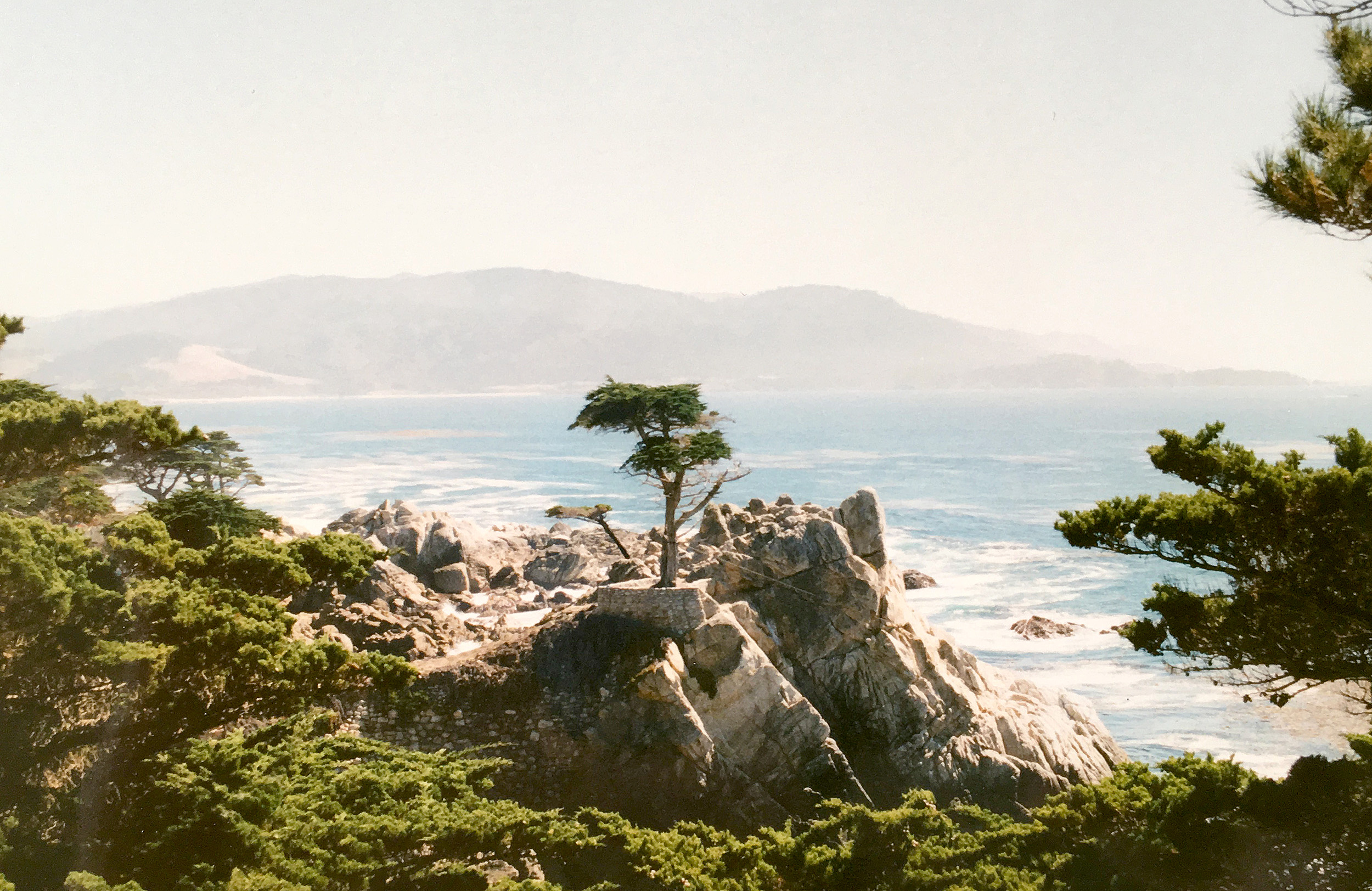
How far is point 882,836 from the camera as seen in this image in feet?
43.7

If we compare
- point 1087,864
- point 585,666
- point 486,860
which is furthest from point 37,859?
point 1087,864

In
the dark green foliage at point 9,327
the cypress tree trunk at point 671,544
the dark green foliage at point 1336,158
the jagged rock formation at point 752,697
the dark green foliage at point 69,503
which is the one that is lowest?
the jagged rock formation at point 752,697

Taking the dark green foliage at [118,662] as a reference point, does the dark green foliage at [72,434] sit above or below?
above

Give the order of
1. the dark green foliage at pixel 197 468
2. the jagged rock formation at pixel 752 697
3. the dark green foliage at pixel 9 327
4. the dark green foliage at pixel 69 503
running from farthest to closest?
the dark green foliage at pixel 197 468 → the jagged rock formation at pixel 752 697 → the dark green foliage at pixel 69 503 → the dark green foliage at pixel 9 327

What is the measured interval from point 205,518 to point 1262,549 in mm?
15802

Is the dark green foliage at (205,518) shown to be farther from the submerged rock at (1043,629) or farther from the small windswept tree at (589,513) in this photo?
the submerged rock at (1043,629)

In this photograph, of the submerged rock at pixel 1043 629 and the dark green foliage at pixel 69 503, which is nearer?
the dark green foliage at pixel 69 503

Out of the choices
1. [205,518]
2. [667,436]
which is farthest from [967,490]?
[205,518]

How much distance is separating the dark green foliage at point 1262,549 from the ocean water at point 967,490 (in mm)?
15614

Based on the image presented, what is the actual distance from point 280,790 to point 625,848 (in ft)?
16.2

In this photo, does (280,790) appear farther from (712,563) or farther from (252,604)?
(712,563)

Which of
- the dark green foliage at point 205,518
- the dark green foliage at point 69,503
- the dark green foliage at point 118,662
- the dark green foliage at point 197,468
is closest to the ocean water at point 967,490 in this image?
the dark green foliage at point 197,468

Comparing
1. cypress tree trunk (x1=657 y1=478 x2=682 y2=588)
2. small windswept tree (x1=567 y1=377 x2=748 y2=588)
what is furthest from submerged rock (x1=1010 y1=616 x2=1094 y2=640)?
cypress tree trunk (x1=657 y1=478 x2=682 y2=588)

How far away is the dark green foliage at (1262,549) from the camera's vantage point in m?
9.86
